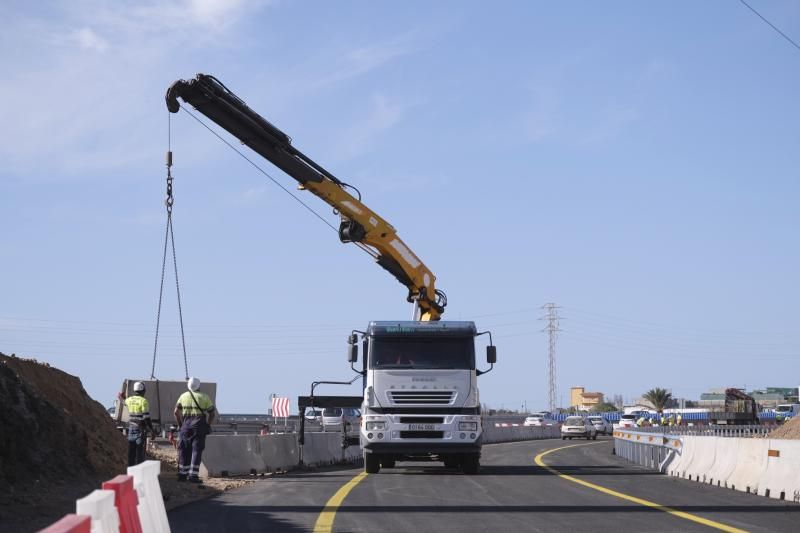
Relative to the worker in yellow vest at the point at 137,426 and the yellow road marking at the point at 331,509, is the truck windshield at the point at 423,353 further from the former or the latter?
the worker in yellow vest at the point at 137,426

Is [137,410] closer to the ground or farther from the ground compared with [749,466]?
farther from the ground

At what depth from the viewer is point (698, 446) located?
20766mm

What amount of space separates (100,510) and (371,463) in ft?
56.7

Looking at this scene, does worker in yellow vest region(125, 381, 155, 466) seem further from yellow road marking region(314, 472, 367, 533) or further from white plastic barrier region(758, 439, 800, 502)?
white plastic barrier region(758, 439, 800, 502)

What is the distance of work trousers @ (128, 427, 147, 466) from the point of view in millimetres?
17781

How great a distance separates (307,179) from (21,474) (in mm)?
12210

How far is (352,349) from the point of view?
71.7 ft

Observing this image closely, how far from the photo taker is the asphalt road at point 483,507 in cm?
1148

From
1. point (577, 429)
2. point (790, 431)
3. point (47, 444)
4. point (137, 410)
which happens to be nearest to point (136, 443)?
point (137, 410)

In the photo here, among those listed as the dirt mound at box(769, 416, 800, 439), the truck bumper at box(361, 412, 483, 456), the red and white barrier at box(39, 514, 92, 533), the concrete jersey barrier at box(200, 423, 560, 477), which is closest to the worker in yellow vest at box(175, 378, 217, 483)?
the concrete jersey barrier at box(200, 423, 560, 477)

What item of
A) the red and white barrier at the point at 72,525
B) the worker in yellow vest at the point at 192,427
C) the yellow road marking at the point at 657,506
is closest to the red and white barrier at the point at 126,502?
the red and white barrier at the point at 72,525

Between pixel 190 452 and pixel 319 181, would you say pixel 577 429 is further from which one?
pixel 190 452

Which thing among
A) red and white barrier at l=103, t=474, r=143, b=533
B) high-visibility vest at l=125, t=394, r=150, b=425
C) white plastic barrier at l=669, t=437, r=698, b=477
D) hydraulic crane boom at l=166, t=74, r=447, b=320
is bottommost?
white plastic barrier at l=669, t=437, r=698, b=477

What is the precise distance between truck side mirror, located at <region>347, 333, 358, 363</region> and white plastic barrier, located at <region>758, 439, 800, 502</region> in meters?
8.48
